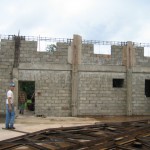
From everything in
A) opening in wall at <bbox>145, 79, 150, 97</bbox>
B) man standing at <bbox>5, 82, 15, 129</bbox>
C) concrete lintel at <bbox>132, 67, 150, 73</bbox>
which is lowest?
man standing at <bbox>5, 82, 15, 129</bbox>

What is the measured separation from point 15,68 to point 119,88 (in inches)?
202

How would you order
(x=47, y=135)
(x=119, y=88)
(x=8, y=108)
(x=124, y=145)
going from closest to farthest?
1. (x=124, y=145)
2. (x=47, y=135)
3. (x=8, y=108)
4. (x=119, y=88)

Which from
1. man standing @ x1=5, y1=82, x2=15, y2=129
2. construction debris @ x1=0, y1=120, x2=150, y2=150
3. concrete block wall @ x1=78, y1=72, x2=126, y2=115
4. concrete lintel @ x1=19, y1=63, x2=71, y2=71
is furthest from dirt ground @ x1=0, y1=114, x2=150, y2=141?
construction debris @ x1=0, y1=120, x2=150, y2=150

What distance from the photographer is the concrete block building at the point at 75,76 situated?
49.8 feet

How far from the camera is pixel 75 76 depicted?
15.4 metres

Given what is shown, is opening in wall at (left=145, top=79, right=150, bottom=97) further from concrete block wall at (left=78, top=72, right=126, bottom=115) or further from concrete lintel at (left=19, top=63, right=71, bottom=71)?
concrete lintel at (left=19, top=63, right=71, bottom=71)

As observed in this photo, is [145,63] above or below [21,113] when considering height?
above

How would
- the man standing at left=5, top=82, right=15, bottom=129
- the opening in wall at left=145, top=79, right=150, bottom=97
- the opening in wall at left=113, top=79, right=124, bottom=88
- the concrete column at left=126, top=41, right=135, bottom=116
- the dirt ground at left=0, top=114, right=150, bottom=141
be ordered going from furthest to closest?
the opening in wall at left=145, top=79, right=150, bottom=97
the opening in wall at left=113, top=79, right=124, bottom=88
the concrete column at left=126, top=41, right=135, bottom=116
the dirt ground at left=0, top=114, right=150, bottom=141
the man standing at left=5, top=82, right=15, bottom=129

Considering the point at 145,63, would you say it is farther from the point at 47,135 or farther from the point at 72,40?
the point at 47,135

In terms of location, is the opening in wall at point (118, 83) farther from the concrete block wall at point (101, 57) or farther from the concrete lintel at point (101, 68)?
the concrete block wall at point (101, 57)

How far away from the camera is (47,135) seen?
7.82 meters

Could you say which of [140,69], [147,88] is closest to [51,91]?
[140,69]

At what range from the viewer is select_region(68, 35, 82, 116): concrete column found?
1530cm

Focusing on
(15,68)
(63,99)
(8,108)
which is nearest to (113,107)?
(63,99)
